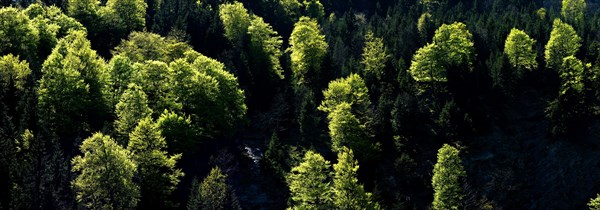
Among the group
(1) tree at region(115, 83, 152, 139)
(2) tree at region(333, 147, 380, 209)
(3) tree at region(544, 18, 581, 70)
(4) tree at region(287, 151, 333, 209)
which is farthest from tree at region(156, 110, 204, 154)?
(3) tree at region(544, 18, 581, 70)

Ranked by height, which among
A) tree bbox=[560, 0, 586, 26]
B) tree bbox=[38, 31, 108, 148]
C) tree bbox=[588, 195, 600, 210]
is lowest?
tree bbox=[588, 195, 600, 210]

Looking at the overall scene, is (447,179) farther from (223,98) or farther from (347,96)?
(223,98)

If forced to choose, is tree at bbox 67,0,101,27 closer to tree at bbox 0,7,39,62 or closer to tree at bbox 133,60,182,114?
tree at bbox 0,7,39,62

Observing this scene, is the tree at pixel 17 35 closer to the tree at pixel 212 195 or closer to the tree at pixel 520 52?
the tree at pixel 212 195

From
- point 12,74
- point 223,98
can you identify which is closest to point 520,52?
point 223,98

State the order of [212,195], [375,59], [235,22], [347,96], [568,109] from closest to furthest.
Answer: [212,195] → [568,109] → [347,96] → [375,59] → [235,22]

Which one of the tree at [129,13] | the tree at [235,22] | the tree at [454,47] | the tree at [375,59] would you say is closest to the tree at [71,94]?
the tree at [129,13]
